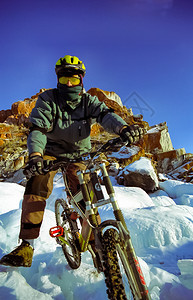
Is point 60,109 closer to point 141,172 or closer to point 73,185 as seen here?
point 73,185

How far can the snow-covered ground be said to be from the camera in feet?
4.98

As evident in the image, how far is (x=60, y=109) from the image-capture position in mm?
1973

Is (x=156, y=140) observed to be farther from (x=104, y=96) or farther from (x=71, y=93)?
(x=71, y=93)

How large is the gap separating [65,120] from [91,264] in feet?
6.31

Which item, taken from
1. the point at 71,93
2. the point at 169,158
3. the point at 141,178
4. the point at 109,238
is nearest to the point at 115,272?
the point at 109,238

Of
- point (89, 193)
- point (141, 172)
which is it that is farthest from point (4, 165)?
point (89, 193)

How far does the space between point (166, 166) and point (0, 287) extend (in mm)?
26494

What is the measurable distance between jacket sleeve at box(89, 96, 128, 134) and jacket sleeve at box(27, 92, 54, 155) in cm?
48

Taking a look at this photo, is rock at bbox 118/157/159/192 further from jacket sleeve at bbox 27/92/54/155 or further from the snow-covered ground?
jacket sleeve at bbox 27/92/54/155

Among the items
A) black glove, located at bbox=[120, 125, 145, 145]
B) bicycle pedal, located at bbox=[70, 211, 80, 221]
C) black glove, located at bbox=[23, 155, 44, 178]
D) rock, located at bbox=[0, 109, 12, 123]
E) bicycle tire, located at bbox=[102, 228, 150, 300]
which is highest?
rock, located at bbox=[0, 109, 12, 123]

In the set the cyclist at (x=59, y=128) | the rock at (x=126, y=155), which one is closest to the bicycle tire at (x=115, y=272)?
the cyclist at (x=59, y=128)

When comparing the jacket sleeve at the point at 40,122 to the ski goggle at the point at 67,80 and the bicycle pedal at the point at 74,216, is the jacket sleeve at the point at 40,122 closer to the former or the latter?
the ski goggle at the point at 67,80

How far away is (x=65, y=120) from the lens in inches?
78.0

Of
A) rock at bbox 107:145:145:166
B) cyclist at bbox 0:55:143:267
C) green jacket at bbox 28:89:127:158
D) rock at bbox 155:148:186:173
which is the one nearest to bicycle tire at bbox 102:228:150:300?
cyclist at bbox 0:55:143:267
